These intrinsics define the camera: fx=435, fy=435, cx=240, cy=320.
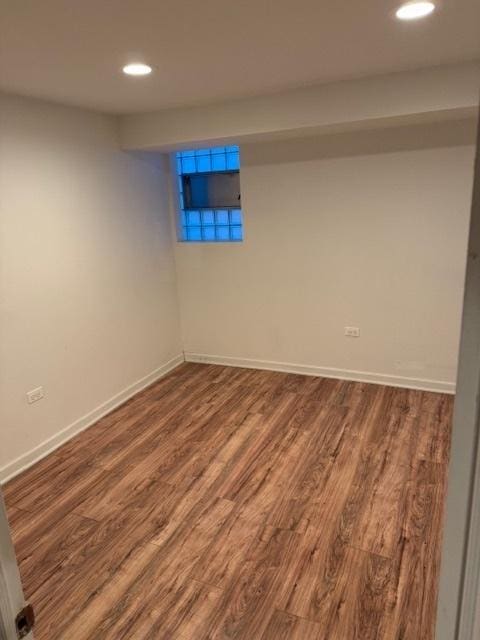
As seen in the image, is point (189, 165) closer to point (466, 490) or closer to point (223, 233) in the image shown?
point (223, 233)

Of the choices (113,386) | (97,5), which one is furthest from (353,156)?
(113,386)

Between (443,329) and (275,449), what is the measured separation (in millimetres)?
1753

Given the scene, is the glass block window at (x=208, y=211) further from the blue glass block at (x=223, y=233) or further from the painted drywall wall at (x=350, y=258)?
the painted drywall wall at (x=350, y=258)

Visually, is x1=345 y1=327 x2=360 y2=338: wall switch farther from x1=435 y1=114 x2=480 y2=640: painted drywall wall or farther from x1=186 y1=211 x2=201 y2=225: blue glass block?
x1=435 y1=114 x2=480 y2=640: painted drywall wall

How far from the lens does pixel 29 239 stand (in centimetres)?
290

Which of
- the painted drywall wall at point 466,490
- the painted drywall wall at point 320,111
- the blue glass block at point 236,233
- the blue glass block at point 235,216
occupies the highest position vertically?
the painted drywall wall at point 320,111

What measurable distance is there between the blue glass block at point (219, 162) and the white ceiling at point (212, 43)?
1.29 meters

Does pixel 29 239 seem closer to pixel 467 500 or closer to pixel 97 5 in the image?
pixel 97 5

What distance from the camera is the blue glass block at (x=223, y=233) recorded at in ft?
14.2

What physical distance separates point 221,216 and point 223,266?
50 cm

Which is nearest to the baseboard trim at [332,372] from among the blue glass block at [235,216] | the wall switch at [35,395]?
the blue glass block at [235,216]

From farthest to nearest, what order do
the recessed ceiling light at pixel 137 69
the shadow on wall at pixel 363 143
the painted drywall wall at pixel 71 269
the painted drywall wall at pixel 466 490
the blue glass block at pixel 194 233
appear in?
the blue glass block at pixel 194 233 → the shadow on wall at pixel 363 143 → the painted drywall wall at pixel 71 269 → the recessed ceiling light at pixel 137 69 → the painted drywall wall at pixel 466 490

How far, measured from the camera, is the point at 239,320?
4391 mm

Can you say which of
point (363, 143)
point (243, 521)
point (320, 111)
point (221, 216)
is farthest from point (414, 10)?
point (221, 216)
